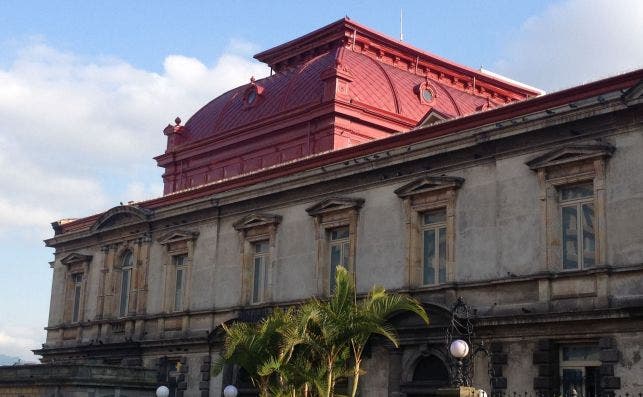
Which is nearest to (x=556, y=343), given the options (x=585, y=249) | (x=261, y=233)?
(x=585, y=249)

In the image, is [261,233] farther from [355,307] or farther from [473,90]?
[473,90]

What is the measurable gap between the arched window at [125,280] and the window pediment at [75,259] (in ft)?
7.43

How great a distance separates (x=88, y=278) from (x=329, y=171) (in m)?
14.9

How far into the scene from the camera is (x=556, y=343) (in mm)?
22969

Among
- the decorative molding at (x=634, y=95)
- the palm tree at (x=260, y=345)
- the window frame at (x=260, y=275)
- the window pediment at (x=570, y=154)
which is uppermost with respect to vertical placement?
the decorative molding at (x=634, y=95)

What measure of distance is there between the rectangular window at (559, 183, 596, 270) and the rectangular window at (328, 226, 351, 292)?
7392 mm

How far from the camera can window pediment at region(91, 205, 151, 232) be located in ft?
122

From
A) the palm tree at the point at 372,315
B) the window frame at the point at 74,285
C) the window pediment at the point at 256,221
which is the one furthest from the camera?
the window frame at the point at 74,285

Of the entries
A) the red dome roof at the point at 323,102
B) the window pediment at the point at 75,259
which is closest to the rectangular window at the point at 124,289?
the window pediment at the point at 75,259

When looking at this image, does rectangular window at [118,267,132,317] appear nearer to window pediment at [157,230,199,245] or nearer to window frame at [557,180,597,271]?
window pediment at [157,230,199,245]

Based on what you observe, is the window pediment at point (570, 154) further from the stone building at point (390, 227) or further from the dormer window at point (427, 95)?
the dormer window at point (427, 95)

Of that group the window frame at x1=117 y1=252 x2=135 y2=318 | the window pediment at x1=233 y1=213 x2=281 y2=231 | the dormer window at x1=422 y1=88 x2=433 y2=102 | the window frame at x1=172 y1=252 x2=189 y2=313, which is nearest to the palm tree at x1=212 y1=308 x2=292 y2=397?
the window pediment at x1=233 y1=213 x2=281 y2=231

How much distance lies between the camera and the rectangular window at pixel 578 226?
22953 millimetres

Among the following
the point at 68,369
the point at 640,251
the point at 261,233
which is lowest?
the point at 68,369
